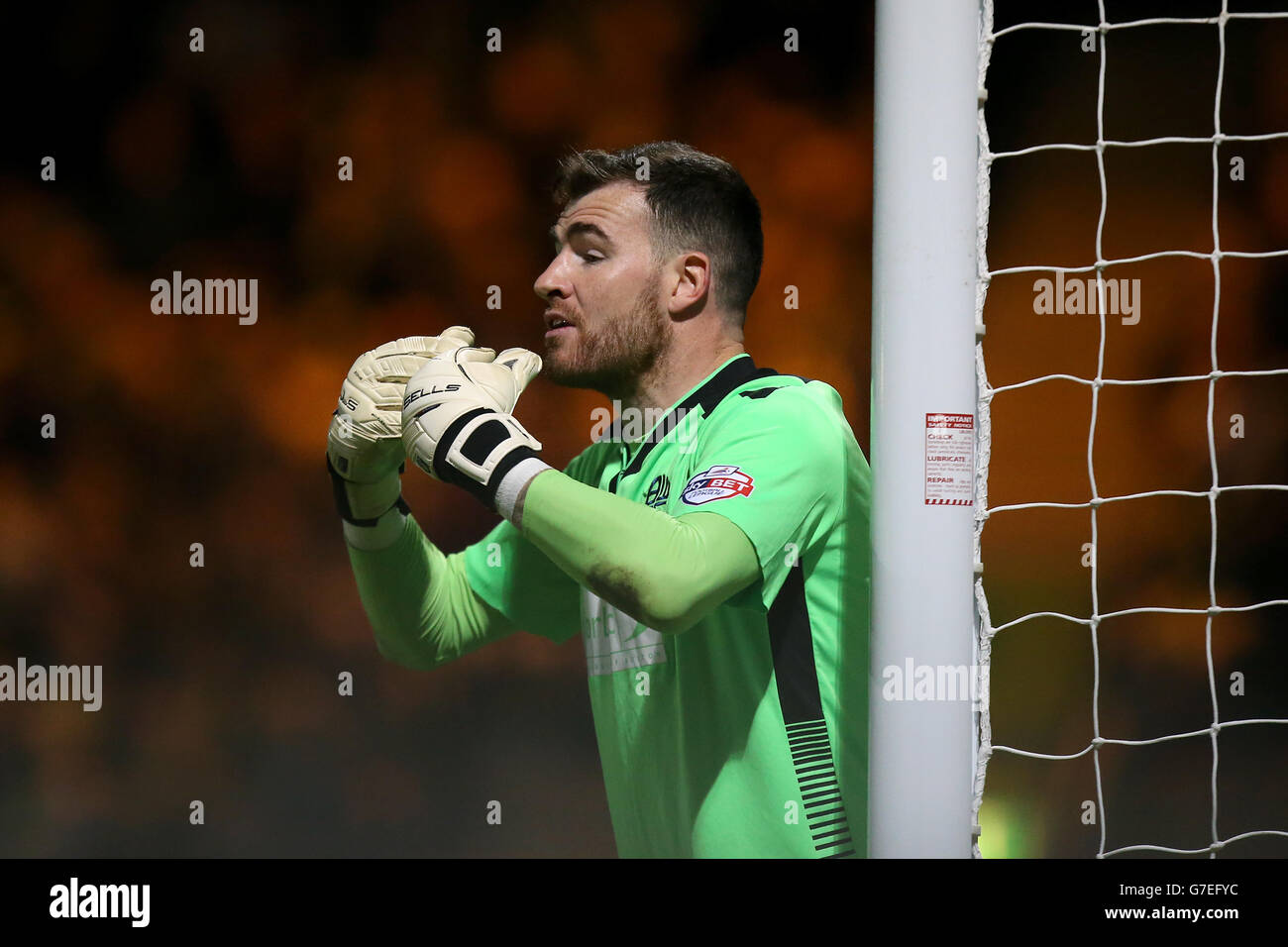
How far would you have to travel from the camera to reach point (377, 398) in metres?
1.66

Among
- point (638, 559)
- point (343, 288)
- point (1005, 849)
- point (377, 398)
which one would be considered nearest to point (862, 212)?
point (343, 288)

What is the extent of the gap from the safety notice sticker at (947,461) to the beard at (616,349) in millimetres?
541

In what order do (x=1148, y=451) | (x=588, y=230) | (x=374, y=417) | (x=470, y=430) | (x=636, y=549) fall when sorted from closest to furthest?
(x=636, y=549)
(x=470, y=430)
(x=374, y=417)
(x=588, y=230)
(x=1148, y=451)

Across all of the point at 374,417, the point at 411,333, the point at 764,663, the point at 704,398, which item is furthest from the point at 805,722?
the point at 411,333

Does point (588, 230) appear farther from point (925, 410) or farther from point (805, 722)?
point (805, 722)

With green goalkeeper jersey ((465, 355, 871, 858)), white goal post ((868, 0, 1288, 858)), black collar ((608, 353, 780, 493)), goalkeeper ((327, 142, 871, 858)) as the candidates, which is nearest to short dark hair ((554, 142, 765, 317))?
goalkeeper ((327, 142, 871, 858))

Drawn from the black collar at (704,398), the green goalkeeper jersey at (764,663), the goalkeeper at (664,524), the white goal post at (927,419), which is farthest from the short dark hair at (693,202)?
the white goal post at (927,419)

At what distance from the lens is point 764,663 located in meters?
1.52

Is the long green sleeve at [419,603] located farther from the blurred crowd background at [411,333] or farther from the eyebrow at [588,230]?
the blurred crowd background at [411,333]

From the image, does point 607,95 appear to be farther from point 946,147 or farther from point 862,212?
point 946,147

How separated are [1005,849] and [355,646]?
1882 mm

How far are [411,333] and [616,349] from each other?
1.82 m

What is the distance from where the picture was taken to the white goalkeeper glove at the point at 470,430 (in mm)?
1386

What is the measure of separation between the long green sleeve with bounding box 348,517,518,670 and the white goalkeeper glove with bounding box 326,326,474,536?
8 cm
